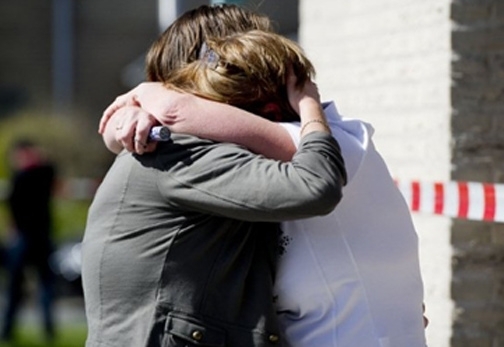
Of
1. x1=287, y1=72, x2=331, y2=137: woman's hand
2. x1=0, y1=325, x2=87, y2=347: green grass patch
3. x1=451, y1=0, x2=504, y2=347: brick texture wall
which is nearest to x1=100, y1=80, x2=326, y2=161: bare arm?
x1=287, y1=72, x2=331, y2=137: woman's hand

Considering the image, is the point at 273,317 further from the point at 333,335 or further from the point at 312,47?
the point at 312,47

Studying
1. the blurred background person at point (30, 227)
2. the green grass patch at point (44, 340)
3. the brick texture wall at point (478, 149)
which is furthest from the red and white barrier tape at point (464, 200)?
the blurred background person at point (30, 227)

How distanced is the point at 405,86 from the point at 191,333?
2.46 metres

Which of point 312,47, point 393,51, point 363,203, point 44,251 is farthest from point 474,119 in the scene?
point 44,251

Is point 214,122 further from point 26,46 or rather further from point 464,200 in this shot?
point 26,46

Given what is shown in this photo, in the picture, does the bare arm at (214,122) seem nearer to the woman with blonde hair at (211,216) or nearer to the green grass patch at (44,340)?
the woman with blonde hair at (211,216)

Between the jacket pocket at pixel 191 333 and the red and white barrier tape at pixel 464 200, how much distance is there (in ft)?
6.45

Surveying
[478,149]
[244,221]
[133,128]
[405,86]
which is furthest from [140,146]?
[405,86]

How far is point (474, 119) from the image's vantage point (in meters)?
4.60

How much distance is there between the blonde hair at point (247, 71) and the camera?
2648mm

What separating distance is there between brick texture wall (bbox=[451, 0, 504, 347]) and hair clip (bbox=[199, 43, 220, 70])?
201cm

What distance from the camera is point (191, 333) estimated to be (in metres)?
2.58

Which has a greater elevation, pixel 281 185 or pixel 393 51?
pixel 281 185

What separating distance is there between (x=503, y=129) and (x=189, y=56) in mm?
2178
